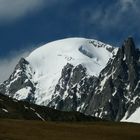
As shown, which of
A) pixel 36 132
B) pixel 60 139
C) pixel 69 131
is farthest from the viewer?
pixel 69 131

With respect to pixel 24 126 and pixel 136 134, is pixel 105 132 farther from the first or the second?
→ pixel 24 126

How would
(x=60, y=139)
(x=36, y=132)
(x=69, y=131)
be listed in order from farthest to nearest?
(x=69, y=131) < (x=36, y=132) < (x=60, y=139)

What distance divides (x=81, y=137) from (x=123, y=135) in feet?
34.4

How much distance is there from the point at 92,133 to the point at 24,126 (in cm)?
1564

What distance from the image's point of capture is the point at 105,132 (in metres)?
114

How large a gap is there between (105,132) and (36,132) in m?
15.6

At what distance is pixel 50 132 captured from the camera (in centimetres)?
10856

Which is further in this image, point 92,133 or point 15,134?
point 92,133

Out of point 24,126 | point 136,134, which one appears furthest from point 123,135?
point 24,126

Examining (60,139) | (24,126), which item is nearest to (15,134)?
(60,139)

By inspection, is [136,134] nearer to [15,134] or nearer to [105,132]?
[105,132]

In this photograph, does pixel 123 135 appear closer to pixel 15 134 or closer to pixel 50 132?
pixel 50 132

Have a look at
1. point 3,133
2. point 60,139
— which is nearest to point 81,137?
point 60,139

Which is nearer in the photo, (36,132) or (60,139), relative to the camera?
(60,139)
